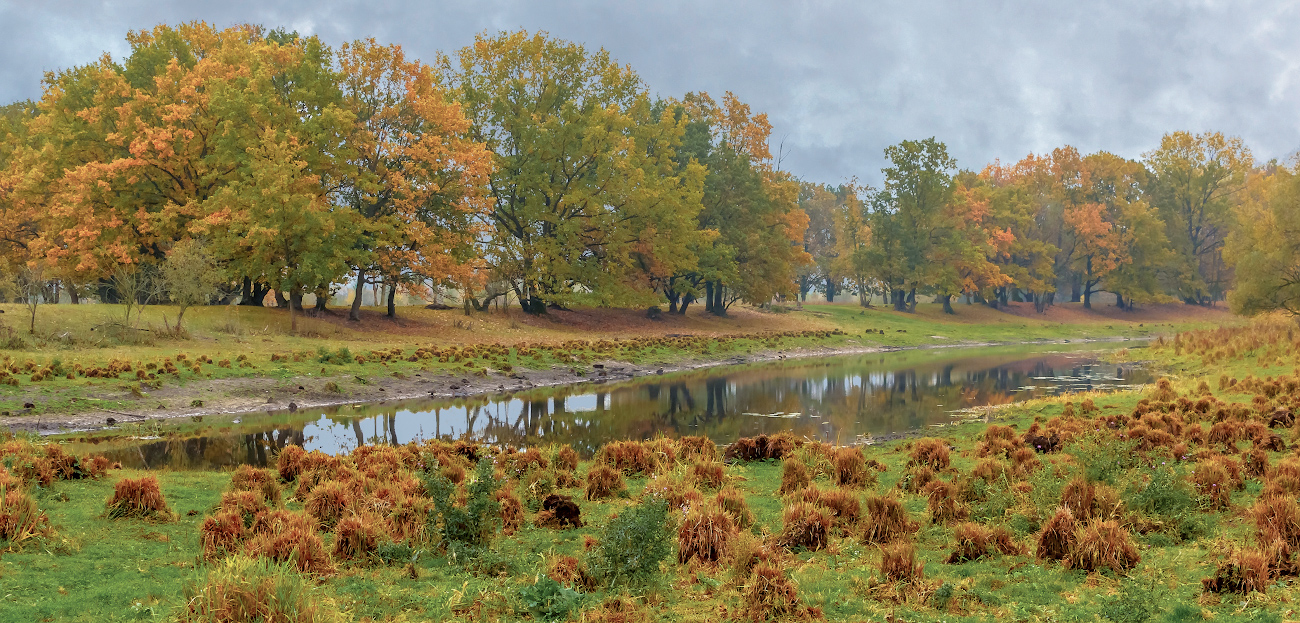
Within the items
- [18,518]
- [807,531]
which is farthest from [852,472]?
[18,518]

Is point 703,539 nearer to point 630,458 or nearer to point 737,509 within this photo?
point 737,509

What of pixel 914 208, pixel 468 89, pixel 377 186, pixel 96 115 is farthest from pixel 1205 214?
pixel 96 115

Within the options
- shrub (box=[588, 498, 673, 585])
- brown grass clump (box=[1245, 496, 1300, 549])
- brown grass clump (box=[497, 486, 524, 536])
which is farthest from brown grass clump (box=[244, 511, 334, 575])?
brown grass clump (box=[1245, 496, 1300, 549])

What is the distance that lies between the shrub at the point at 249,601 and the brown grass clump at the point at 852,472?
24.6 feet

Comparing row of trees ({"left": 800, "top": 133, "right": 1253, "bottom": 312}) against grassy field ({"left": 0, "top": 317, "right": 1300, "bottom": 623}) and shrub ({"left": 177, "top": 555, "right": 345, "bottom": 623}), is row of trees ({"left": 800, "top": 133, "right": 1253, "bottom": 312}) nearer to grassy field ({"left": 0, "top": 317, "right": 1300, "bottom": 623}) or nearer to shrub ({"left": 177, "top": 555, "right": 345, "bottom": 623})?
grassy field ({"left": 0, "top": 317, "right": 1300, "bottom": 623})

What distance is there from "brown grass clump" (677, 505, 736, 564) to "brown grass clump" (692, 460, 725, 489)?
10.7ft

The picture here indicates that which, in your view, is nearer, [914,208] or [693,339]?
[693,339]

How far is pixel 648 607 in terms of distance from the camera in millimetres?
6551

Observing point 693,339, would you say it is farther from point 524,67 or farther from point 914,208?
point 914,208

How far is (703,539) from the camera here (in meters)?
7.99

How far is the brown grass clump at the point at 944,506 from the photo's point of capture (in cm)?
932

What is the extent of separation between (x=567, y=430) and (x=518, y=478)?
853 cm

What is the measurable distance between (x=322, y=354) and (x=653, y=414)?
1193 centimetres

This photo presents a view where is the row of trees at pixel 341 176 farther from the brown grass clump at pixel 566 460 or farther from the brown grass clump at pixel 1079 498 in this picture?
the brown grass clump at pixel 1079 498
